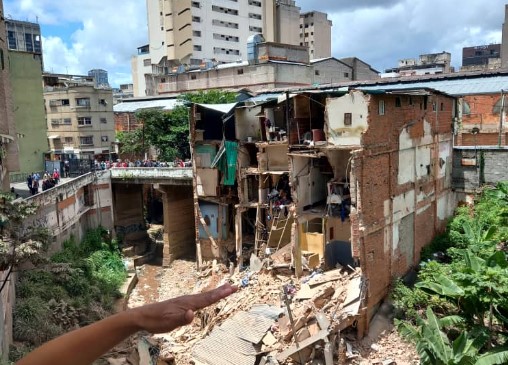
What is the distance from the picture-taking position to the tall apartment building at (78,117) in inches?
1722

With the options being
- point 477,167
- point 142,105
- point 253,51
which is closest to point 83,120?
point 142,105

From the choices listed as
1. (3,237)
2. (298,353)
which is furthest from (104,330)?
(298,353)

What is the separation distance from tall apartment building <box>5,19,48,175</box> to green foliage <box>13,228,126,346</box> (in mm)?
10675

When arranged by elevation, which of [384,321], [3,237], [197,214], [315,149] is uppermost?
[315,149]

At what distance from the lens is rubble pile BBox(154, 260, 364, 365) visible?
51.2 feet

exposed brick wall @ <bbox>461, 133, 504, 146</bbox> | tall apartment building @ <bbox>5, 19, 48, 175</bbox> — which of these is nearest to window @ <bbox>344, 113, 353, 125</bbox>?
exposed brick wall @ <bbox>461, 133, 504, 146</bbox>

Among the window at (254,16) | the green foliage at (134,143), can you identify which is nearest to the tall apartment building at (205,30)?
the window at (254,16)

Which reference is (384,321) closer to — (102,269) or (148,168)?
(102,269)

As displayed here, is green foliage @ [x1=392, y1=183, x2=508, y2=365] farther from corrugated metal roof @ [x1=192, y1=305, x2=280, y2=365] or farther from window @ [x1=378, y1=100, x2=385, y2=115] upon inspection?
window @ [x1=378, y1=100, x2=385, y2=115]

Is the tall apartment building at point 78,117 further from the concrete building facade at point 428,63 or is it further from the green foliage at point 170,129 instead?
the concrete building facade at point 428,63

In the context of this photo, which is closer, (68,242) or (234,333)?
(234,333)

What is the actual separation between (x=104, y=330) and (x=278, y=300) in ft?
55.6

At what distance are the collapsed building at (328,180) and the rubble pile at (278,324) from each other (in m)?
0.89

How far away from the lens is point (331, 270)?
19.4m
